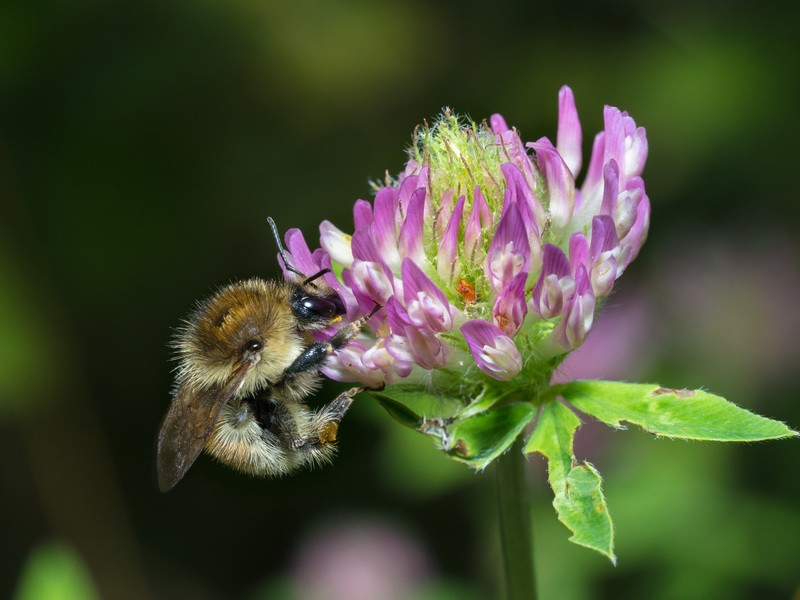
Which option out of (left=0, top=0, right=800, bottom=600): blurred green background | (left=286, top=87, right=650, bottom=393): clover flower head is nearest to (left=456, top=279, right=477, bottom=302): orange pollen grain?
(left=286, top=87, right=650, bottom=393): clover flower head

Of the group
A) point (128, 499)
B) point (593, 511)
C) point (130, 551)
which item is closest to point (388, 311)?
point (593, 511)

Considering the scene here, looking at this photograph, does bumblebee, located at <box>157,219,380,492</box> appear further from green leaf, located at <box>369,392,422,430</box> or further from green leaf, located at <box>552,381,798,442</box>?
green leaf, located at <box>552,381,798,442</box>

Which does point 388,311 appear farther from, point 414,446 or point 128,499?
point 128,499

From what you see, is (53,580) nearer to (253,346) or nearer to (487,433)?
(253,346)

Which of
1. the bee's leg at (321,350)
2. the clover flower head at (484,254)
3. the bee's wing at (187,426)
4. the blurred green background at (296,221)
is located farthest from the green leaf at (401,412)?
the blurred green background at (296,221)

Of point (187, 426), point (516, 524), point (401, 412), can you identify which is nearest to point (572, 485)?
point (516, 524)

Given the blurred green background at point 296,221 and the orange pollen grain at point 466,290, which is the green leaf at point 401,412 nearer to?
the orange pollen grain at point 466,290

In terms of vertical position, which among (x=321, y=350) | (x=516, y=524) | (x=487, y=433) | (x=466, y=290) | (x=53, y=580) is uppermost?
(x=466, y=290)
